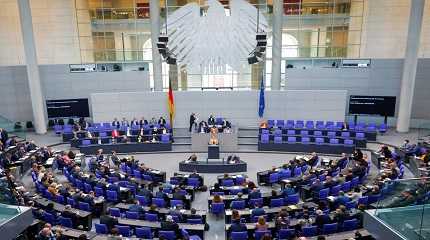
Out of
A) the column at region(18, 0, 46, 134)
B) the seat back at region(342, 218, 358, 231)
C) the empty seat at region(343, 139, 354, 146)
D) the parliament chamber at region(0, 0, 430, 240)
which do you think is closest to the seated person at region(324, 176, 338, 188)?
the parliament chamber at region(0, 0, 430, 240)

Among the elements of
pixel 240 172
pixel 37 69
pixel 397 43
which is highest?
pixel 397 43

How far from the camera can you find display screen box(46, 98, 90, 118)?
2591cm

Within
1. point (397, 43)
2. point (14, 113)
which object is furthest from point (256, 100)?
point (14, 113)

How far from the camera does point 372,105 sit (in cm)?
2512

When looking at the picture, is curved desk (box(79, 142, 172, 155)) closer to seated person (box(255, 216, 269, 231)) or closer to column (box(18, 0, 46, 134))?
column (box(18, 0, 46, 134))

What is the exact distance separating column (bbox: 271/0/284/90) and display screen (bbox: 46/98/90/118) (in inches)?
526

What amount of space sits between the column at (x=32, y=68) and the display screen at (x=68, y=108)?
0.65 meters

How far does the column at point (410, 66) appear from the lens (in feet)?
72.3

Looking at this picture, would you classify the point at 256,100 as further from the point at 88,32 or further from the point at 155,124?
the point at 88,32

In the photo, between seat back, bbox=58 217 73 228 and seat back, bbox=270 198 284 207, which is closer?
seat back, bbox=58 217 73 228

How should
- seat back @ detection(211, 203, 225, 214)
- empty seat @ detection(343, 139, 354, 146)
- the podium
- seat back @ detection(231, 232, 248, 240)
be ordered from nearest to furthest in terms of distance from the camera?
seat back @ detection(231, 232, 248, 240) < seat back @ detection(211, 203, 225, 214) < the podium < empty seat @ detection(343, 139, 354, 146)

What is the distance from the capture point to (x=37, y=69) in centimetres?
2405

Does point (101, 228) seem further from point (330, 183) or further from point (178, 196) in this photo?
point (330, 183)

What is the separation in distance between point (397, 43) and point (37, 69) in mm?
24431
